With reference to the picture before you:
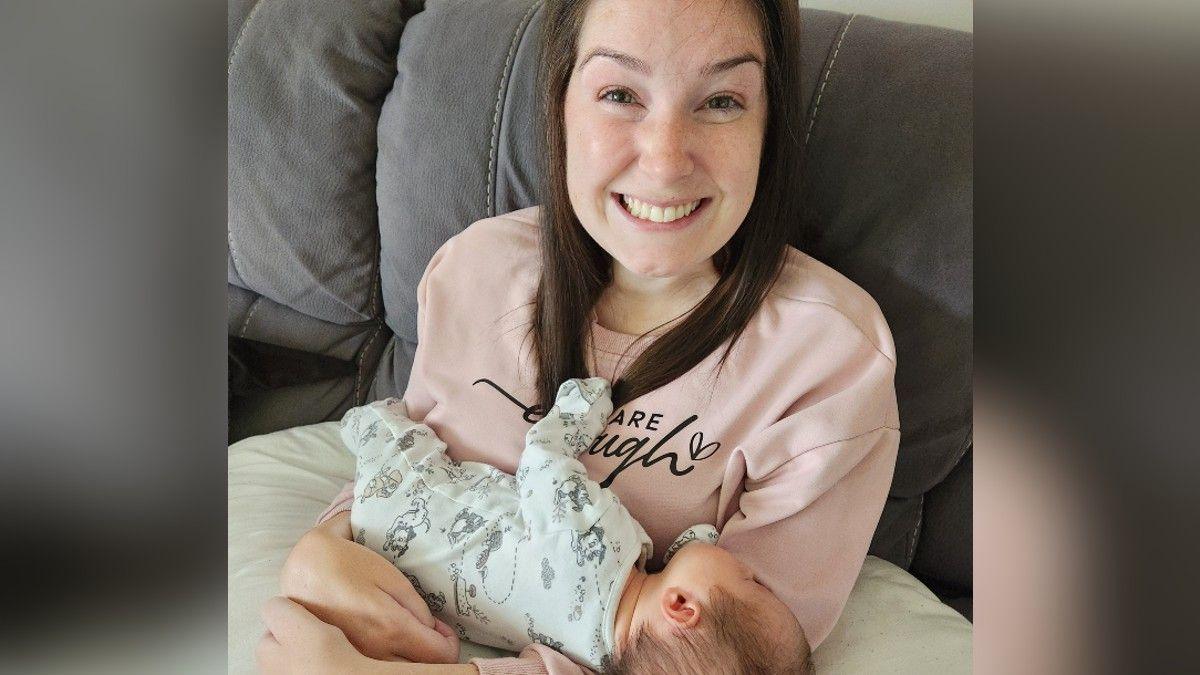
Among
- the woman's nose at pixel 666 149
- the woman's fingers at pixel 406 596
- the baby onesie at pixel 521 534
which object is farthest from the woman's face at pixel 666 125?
the woman's fingers at pixel 406 596

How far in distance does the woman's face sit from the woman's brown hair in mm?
18

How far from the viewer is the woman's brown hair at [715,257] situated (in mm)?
575

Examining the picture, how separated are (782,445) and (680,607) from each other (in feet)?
0.37

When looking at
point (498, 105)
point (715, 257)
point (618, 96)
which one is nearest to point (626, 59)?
point (618, 96)

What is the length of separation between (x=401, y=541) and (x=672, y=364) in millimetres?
189

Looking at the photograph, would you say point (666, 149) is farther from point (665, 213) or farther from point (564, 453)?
point (564, 453)

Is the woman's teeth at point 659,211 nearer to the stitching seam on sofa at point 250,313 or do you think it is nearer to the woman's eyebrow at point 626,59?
the woman's eyebrow at point 626,59

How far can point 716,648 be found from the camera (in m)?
0.50

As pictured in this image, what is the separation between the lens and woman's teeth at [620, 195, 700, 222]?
1.82 ft

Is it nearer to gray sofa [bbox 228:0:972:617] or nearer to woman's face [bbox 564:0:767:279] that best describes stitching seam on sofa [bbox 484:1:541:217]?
gray sofa [bbox 228:0:972:617]
